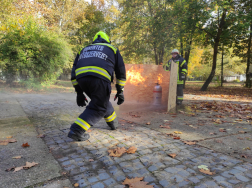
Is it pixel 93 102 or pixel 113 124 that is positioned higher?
pixel 93 102

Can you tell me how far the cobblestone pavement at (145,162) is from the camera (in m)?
1.98

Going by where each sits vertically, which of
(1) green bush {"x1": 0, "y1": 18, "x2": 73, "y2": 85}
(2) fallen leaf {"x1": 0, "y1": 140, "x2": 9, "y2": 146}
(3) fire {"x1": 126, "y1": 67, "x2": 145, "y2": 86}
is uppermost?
(1) green bush {"x1": 0, "y1": 18, "x2": 73, "y2": 85}

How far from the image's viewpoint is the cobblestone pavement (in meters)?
1.98

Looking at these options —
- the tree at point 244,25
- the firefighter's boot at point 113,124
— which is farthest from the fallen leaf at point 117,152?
the tree at point 244,25

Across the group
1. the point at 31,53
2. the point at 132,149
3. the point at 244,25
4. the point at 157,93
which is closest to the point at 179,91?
the point at 157,93

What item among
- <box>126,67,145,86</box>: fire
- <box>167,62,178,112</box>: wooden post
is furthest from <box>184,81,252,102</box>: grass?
<box>126,67,145,86</box>: fire

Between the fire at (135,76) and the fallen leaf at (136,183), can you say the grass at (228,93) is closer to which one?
the fire at (135,76)

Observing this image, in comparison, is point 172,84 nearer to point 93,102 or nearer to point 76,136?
point 93,102

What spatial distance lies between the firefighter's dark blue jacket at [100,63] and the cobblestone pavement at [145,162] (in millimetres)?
1042

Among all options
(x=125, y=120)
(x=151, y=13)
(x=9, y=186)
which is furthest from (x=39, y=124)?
(x=151, y=13)

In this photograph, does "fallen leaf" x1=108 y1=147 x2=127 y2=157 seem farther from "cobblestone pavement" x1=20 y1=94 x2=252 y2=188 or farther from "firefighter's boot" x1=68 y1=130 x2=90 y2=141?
"firefighter's boot" x1=68 y1=130 x2=90 y2=141

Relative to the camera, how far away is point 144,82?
636cm

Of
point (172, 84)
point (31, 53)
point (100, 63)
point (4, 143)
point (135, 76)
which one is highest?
point (31, 53)

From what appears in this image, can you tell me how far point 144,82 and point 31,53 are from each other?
698cm
